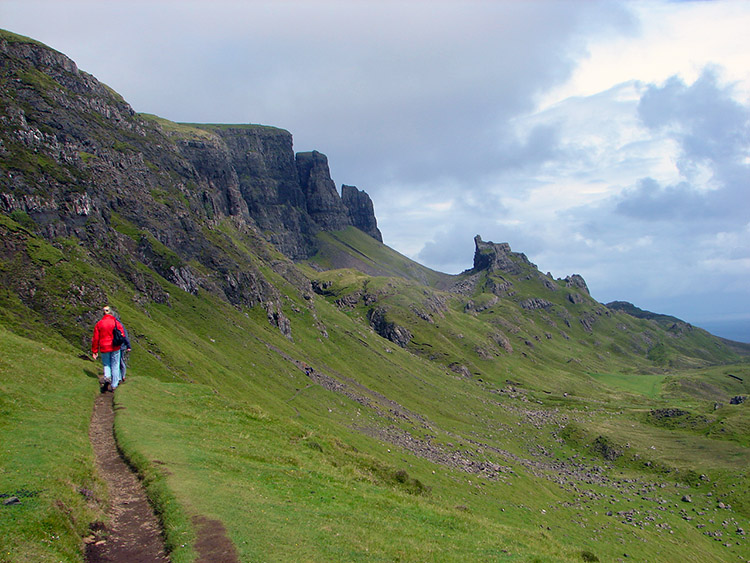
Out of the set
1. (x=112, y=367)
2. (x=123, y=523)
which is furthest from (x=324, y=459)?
(x=112, y=367)

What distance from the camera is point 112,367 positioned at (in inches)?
1706

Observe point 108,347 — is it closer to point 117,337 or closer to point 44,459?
point 117,337

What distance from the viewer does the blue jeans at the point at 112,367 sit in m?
42.5

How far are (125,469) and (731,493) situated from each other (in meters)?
147

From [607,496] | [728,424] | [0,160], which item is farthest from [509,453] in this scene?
[0,160]

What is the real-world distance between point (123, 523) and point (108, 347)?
23.9m

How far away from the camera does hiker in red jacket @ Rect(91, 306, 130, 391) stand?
3903 cm

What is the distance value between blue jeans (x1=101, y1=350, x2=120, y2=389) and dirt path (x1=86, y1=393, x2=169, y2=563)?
14092 mm

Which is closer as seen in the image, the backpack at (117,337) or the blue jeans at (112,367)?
the backpack at (117,337)

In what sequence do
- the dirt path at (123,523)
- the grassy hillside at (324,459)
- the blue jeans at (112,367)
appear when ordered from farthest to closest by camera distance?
the blue jeans at (112,367) < the grassy hillside at (324,459) < the dirt path at (123,523)

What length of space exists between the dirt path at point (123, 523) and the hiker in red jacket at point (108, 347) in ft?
38.9

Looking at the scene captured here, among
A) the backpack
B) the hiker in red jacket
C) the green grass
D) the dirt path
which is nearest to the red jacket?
the hiker in red jacket

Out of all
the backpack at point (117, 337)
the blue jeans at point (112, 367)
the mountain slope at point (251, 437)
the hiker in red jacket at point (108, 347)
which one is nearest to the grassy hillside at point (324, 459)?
the mountain slope at point (251, 437)

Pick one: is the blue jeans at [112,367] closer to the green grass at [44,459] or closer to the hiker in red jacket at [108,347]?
the hiker in red jacket at [108,347]
